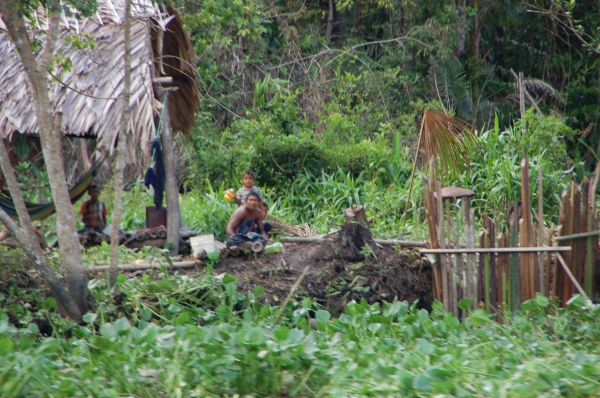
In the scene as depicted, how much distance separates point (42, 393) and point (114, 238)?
1.89 metres

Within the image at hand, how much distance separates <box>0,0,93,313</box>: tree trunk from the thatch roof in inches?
75.9

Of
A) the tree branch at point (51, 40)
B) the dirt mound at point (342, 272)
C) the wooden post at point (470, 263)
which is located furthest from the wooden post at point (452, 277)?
the tree branch at point (51, 40)

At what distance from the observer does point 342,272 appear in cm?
582

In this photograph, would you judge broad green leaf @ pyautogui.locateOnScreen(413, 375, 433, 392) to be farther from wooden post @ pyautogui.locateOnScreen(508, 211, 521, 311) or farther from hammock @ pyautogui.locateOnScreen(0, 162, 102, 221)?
hammock @ pyautogui.locateOnScreen(0, 162, 102, 221)

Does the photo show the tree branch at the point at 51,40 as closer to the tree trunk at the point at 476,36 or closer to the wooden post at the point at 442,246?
the wooden post at the point at 442,246

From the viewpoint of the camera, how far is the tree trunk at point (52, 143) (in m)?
4.09

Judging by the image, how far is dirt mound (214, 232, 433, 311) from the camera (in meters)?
5.63

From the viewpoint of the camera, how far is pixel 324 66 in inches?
506

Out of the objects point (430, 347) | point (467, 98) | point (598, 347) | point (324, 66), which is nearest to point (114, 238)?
point (430, 347)

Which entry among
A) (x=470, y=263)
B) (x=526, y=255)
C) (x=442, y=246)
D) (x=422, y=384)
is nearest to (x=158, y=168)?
(x=442, y=246)

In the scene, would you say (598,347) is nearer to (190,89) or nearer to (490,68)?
(190,89)

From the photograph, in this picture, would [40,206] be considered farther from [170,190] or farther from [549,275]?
[549,275]

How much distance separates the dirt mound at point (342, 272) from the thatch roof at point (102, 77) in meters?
1.64

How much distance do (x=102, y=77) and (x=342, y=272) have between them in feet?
10.2
